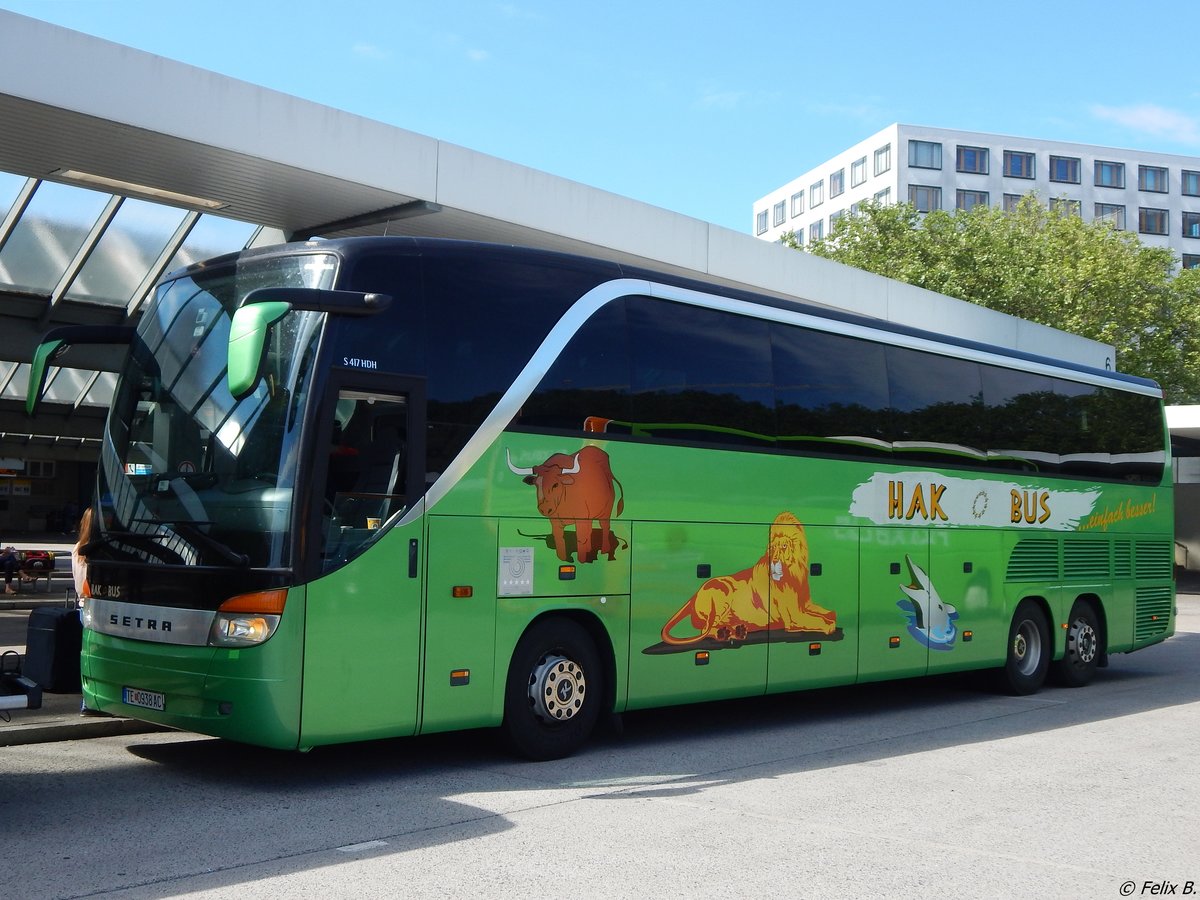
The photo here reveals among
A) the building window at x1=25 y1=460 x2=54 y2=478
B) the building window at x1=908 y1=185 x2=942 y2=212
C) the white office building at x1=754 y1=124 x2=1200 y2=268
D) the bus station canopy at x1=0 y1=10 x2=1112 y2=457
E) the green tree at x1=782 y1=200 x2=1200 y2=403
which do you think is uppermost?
the white office building at x1=754 y1=124 x2=1200 y2=268

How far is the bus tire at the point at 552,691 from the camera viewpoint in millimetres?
8961

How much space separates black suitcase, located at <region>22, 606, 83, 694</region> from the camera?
26.3ft

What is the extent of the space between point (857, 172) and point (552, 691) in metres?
82.8

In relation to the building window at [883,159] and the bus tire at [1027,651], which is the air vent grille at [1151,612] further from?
the building window at [883,159]

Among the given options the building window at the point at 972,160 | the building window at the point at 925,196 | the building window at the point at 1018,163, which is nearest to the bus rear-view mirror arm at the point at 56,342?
the building window at the point at 925,196

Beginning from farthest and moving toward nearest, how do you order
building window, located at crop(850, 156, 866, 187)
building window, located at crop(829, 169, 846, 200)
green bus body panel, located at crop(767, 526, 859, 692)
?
building window, located at crop(829, 169, 846, 200), building window, located at crop(850, 156, 866, 187), green bus body panel, located at crop(767, 526, 859, 692)

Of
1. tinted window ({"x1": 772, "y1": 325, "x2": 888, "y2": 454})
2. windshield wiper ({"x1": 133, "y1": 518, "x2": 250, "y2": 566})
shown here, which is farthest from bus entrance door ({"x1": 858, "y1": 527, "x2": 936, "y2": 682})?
windshield wiper ({"x1": 133, "y1": 518, "x2": 250, "y2": 566})

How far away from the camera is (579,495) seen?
935 cm

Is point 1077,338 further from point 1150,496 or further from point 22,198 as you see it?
point 22,198

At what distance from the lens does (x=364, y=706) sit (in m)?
7.90

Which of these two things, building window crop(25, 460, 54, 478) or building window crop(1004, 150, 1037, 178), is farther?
building window crop(1004, 150, 1037, 178)

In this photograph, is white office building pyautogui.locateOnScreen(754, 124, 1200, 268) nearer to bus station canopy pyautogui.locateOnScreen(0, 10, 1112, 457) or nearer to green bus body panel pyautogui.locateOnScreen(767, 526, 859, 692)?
bus station canopy pyautogui.locateOnScreen(0, 10, 1112, 457)

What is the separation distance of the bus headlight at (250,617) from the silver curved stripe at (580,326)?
1055mm

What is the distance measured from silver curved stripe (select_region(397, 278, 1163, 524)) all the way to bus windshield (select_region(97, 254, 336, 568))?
3.26 ft
